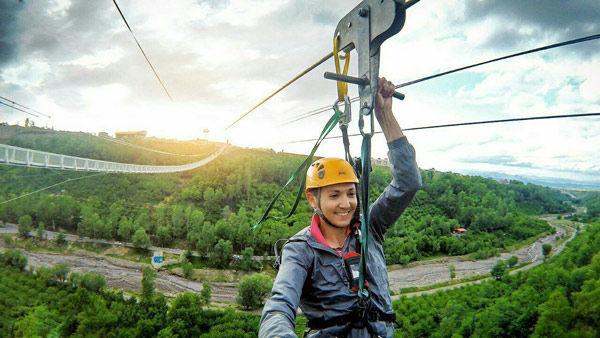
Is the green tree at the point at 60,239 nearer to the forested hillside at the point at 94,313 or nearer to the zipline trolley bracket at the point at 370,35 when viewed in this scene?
the forested hillside at the point at 94,313

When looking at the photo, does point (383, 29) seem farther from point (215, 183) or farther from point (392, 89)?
point (215, 183)

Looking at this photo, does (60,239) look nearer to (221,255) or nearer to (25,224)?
(25,224)

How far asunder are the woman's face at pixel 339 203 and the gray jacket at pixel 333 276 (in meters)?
0.15

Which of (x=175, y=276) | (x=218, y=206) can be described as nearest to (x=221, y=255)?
(x=175, y=276)

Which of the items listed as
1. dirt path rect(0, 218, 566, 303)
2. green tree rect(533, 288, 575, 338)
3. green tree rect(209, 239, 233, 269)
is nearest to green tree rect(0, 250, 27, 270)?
dirt path rect(0, 218, 566, 303)

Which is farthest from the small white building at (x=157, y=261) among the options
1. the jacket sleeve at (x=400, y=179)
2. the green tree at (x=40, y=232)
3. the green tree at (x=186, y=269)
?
the jacket sleeve at (x=400, y=179)

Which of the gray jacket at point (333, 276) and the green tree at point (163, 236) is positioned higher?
the gray jacket at point (333, 276)

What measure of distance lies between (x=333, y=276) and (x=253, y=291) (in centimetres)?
4510

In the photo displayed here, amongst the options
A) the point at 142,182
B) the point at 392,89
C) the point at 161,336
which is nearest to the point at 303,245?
the point at 392,89

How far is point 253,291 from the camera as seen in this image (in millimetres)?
42656

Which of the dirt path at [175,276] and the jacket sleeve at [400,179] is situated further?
the dirt path at [175,276]

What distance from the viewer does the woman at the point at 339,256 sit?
1.52 meters

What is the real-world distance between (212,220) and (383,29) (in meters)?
78.1

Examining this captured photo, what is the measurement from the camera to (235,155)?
105375mm
